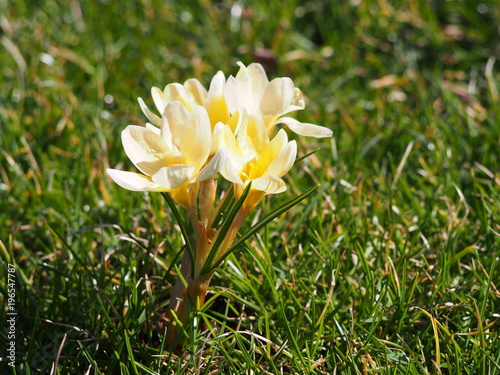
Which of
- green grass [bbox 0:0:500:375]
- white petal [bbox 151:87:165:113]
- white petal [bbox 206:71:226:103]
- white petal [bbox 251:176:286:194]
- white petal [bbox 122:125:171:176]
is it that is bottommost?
green grass [bbox 0:0:500:375]

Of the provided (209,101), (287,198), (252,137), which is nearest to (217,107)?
(209,101)

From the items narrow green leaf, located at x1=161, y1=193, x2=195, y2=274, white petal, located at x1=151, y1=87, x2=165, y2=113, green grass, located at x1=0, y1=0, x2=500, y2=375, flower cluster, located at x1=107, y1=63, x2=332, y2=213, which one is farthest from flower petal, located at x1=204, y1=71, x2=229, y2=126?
green grass, located at x1=0, y1=0, x2=500, y2=375

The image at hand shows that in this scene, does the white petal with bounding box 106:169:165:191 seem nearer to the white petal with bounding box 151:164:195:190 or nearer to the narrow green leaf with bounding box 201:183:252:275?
the white petal with bounding box 151:164:195:190

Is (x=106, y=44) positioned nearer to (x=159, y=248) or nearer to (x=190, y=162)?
(x=159, y=248)

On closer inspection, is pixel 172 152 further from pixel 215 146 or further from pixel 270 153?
pixel 270 153

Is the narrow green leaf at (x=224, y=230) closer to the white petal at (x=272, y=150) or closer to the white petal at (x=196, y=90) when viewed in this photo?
the white petal at (x=272, y=150)

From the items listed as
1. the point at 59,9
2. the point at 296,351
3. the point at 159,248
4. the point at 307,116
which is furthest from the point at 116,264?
the point at 59,9

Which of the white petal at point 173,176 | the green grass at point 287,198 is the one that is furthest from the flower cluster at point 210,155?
the green grass at point 287,198
